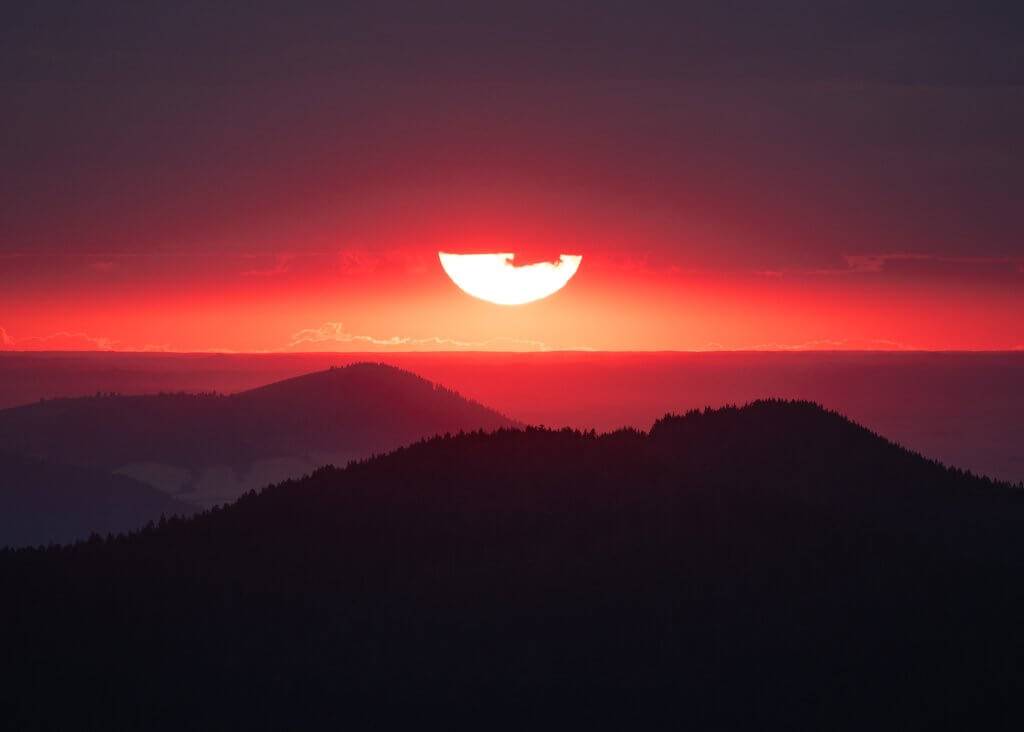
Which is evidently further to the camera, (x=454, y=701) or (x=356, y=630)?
(x=356, y=630)

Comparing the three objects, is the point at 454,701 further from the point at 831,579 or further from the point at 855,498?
the point at 855,498

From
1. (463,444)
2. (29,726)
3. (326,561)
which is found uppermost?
(463,444)

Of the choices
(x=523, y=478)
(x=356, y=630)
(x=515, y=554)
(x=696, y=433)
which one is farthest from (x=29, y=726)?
(x=696, y=433)

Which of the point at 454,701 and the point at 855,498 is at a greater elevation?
the point at 855,498

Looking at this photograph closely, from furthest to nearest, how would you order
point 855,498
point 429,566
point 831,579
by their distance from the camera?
1. point 855,498
2. point 429,566
3. point 831,579

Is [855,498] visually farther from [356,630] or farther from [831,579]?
[356,630]

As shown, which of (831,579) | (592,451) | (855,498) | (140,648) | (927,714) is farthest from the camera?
(592,451)
